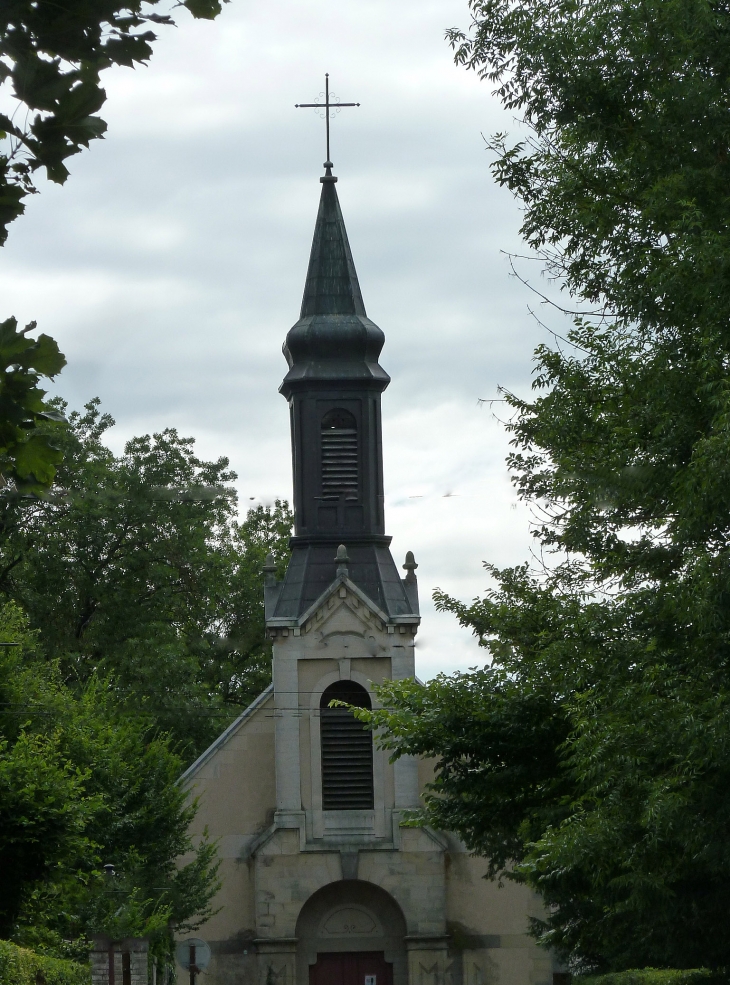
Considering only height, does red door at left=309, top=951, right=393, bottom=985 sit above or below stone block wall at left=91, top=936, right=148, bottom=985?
above

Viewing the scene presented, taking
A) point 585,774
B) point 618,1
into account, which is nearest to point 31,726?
point 585,774

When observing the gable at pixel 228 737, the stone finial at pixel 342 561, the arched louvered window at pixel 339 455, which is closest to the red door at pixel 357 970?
the gable at pixel 228 737

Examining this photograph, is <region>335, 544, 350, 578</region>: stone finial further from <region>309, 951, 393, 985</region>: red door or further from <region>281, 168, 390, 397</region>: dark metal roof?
<region>309, 951, 393, 985</region>: red door

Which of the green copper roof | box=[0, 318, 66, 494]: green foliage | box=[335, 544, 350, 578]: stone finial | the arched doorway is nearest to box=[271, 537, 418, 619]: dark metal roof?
box=[335, 544, 350, 578]: stone finial

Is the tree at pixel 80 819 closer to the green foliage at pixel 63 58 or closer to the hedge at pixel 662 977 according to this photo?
the hedge at pixel 662 977

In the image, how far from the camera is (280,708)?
3203cm

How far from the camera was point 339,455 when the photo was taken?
109 ft

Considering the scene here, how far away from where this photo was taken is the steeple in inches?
1299

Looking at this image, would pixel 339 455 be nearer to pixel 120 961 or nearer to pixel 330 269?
pixel 330 269

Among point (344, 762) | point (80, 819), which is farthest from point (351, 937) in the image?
point (80, 819)

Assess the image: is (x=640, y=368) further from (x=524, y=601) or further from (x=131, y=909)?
(x=131, y=909)

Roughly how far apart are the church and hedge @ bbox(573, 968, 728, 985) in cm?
996

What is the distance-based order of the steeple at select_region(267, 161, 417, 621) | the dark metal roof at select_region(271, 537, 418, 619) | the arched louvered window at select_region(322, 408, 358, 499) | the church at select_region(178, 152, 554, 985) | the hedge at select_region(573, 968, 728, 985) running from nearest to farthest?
the hedge at select_region(573, 968, 728, 985) → the church at select_region(178, 152, 554, 985) → the dark metal roof at select_region(271, 537, 418, 619) → the steeple at select_region(267, 161, 417, 621) → the arched louvered window at select_region(322, 408, 358, 499)

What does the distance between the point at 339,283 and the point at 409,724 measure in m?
18.4
